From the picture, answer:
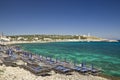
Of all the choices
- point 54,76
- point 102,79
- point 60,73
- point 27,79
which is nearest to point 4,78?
point 27,79

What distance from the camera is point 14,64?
2986 centimetres

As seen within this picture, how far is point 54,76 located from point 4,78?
21.2ft

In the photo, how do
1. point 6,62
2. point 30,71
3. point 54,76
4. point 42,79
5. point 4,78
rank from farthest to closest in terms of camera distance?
point 6,62, point 30,71, point 54,76, point 42,79, point 4,78

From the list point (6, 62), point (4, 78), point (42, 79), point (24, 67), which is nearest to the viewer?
point (4, 78)

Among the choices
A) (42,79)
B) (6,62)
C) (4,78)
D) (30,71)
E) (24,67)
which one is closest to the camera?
(4,78)

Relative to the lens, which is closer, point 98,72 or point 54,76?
point 54,76

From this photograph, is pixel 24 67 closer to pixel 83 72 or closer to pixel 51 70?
pixel 51 70

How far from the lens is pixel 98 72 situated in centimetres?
2888

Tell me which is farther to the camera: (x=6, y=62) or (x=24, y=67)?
(x=6, y=62)

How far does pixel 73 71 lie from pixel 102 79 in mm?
4542

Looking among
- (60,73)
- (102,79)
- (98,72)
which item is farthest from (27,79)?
(98,72)

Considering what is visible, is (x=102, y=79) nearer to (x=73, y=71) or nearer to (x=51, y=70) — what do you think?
(x=73, y=71)

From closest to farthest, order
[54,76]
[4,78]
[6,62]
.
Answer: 1. [4,78]
2. [54,76]
3. [6,62]

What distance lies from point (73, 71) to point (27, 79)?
27.5ft
